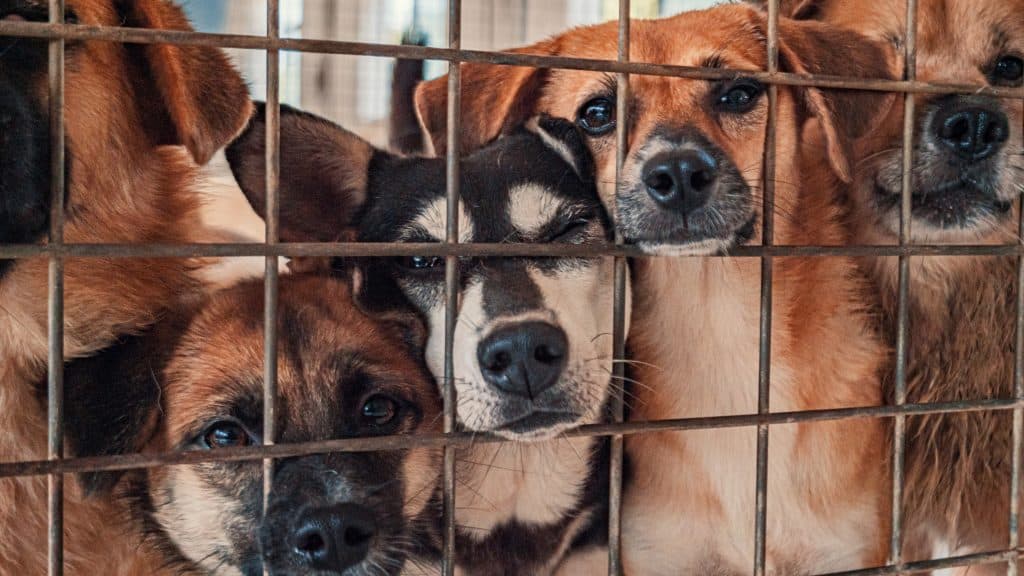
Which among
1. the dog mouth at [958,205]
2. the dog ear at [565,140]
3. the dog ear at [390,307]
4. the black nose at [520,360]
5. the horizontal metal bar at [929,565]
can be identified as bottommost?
the horizontal metal bar at [929,565]

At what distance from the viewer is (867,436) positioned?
173 centimetres

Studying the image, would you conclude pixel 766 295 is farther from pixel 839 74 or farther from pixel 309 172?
pixel 309 172

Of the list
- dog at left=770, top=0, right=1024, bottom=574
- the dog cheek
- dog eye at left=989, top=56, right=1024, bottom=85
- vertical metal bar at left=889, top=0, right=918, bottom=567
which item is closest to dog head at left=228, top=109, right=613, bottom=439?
the dog cheek

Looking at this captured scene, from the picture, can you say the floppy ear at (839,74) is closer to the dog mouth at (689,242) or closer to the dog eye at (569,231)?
the dog mouth at (689,242)

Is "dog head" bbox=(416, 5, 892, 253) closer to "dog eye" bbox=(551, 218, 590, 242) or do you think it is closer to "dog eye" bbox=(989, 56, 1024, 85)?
"dog eye" bbox=(551, 218, 590, 242)

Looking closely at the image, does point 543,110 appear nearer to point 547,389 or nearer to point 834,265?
point 547,389

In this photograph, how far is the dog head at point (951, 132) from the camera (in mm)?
1632

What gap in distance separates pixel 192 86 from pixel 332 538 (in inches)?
26.6

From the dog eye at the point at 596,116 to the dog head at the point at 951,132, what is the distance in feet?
1.68

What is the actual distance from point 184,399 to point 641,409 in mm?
776

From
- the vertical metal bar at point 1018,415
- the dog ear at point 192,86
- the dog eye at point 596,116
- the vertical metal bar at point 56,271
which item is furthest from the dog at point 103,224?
the vertical metal bar at point 1018,415

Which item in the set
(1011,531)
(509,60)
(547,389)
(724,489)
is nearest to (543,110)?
(509,60)

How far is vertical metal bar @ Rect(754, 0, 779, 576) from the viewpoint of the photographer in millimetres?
1409

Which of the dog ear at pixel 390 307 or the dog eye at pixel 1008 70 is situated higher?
the dog eye at pixel 1008 70
